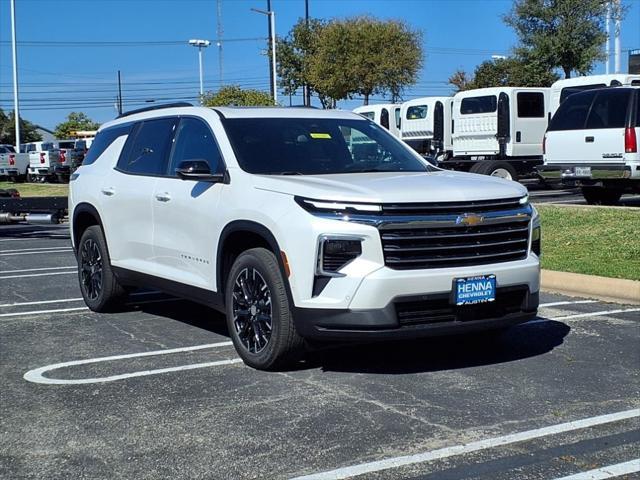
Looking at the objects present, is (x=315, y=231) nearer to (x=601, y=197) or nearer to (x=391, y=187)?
(x=391, y=187)

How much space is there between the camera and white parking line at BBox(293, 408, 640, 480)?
13.4 ft

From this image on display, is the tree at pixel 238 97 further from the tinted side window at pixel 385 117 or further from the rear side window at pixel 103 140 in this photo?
the rear side window at pixel 103 140

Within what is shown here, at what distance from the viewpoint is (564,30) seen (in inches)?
1286

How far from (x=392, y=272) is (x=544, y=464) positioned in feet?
5.09

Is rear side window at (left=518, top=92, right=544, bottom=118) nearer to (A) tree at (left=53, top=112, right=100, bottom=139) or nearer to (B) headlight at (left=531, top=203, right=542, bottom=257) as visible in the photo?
(B) headlight at (left=531, top=203, right=542, bottom=257)

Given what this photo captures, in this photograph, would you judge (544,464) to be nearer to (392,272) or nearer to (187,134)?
(392,272)

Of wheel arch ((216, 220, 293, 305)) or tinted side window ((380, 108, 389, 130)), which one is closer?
wheel arch ((216, 220, 293, 305))

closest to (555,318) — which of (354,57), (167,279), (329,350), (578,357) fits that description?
(578,357)

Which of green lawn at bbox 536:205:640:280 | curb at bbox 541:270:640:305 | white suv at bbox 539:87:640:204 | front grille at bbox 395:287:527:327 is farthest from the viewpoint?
white suv at bbox 539:87:640:204

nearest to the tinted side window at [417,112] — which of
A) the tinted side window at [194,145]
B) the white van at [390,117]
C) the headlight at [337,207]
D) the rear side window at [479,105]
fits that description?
the white van at [390,117]

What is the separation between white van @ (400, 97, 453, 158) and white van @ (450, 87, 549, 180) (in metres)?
0.98

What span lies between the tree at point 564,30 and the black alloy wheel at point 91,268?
90.6 ft

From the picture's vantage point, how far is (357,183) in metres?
5.74

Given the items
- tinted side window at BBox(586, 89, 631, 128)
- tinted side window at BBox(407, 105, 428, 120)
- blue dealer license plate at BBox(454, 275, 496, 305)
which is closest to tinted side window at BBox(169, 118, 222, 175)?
blue dealer license plate at BBox(454, 275, 496, 305)
